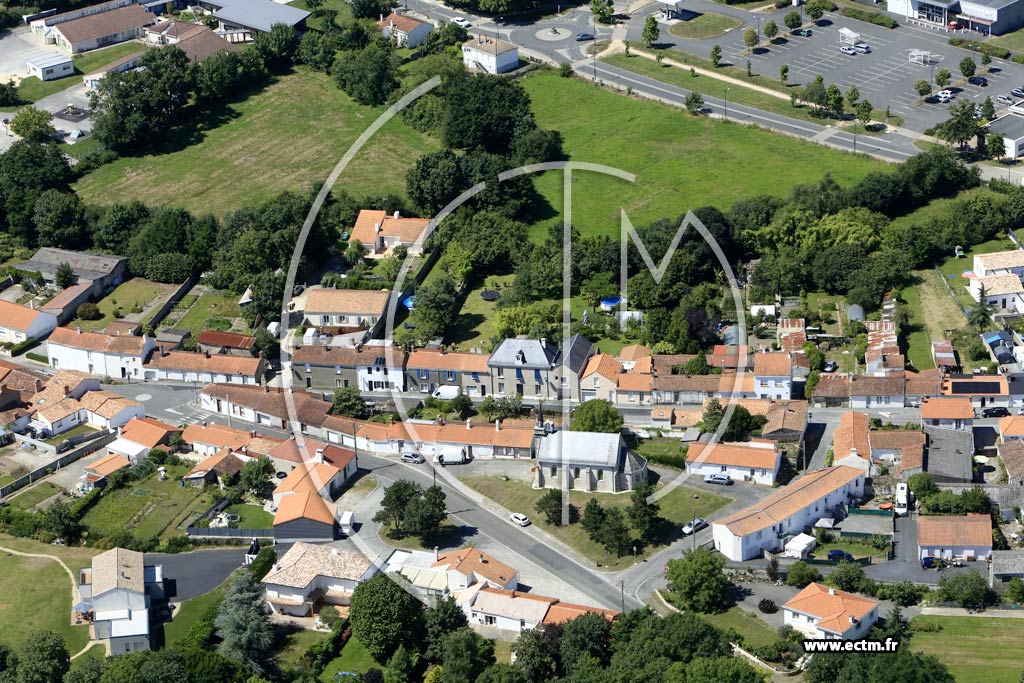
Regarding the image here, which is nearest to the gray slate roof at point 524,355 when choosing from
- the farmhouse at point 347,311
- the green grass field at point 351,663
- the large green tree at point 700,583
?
the farmhouse at point 347,311

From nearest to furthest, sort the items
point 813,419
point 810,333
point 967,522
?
point 967,522 < point 813,419 < point 810,333

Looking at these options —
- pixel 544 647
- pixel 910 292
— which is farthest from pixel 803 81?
pixel 544 647

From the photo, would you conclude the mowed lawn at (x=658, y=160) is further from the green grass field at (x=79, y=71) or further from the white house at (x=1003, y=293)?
the green grass field at (x=79, y=71)

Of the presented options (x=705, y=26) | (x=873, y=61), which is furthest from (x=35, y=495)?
(x=873, y=61)

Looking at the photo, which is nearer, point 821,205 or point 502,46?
point 821,205

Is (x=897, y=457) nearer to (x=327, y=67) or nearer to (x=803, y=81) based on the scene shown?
(x=803, y=81)

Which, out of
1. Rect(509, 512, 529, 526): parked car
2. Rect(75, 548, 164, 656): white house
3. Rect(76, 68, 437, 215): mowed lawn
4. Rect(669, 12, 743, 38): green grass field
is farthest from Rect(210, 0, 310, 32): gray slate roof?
Rect(75, 548, 164, 656): white house

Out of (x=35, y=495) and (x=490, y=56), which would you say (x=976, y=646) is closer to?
(x=35, y=495)
